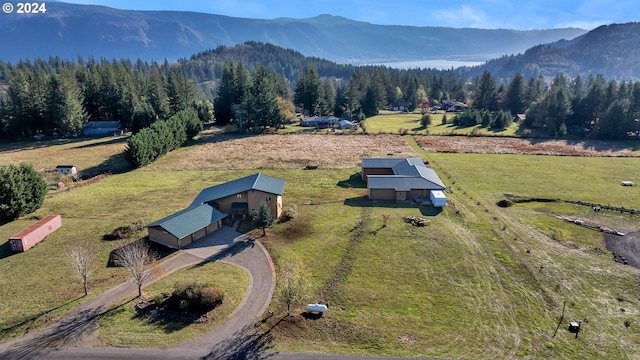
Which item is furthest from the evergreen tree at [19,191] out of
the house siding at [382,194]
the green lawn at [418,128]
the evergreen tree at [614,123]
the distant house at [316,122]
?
the evergreen tree at [614,123]

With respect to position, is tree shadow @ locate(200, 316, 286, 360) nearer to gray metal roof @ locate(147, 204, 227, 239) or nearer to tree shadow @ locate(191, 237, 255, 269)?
tree shadow @ locate(191, 237, 255, 269)

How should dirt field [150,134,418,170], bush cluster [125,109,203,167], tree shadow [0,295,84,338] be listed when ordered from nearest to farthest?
1. tree shadow [0,295,84,338]
2. bush cluster [125,109,203,167]
3. dirt field [150,134,418,170]

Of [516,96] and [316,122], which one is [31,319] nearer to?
[316,122]

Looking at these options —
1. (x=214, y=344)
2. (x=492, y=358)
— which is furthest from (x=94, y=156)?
(x=492, y=358)

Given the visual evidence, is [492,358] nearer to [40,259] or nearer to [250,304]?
Result: [250,304]

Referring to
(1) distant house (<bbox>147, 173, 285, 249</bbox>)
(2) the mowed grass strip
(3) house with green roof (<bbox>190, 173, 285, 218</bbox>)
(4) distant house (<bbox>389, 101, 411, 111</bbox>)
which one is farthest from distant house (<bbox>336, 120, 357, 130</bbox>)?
(2) the mowed grass strip

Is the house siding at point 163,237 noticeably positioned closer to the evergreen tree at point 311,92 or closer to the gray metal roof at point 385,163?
the gray metal roof at point 385,163
